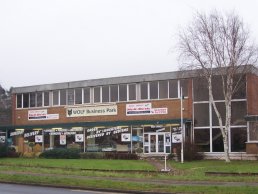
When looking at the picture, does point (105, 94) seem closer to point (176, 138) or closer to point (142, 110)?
point (142, 110)

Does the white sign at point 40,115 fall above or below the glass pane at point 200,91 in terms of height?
below

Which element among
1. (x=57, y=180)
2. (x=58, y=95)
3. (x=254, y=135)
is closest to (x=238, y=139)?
(x=254, y=135)

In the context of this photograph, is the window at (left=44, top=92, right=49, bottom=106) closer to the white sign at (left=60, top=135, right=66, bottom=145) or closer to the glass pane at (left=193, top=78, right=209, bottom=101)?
the white sign at (left=60, top=135, right=66, bottom=145)

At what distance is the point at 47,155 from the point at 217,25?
61.2ft

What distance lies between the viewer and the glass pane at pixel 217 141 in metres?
41.8

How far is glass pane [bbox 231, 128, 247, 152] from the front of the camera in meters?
40.9

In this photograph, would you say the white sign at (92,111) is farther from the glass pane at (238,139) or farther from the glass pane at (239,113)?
the glass pane at (238,139)

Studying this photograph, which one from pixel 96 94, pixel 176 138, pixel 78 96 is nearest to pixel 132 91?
pixel 96 94

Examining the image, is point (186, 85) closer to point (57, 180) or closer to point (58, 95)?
point (58, 95)

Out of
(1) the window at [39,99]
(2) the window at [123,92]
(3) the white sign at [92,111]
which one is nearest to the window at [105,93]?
(3) the white sign at [92,111]

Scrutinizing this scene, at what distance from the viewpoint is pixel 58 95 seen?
5084 centimetres

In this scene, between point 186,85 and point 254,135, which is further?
point 186,85

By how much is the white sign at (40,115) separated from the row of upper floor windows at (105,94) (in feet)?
2.27

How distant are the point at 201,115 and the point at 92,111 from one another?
35.8 ft
